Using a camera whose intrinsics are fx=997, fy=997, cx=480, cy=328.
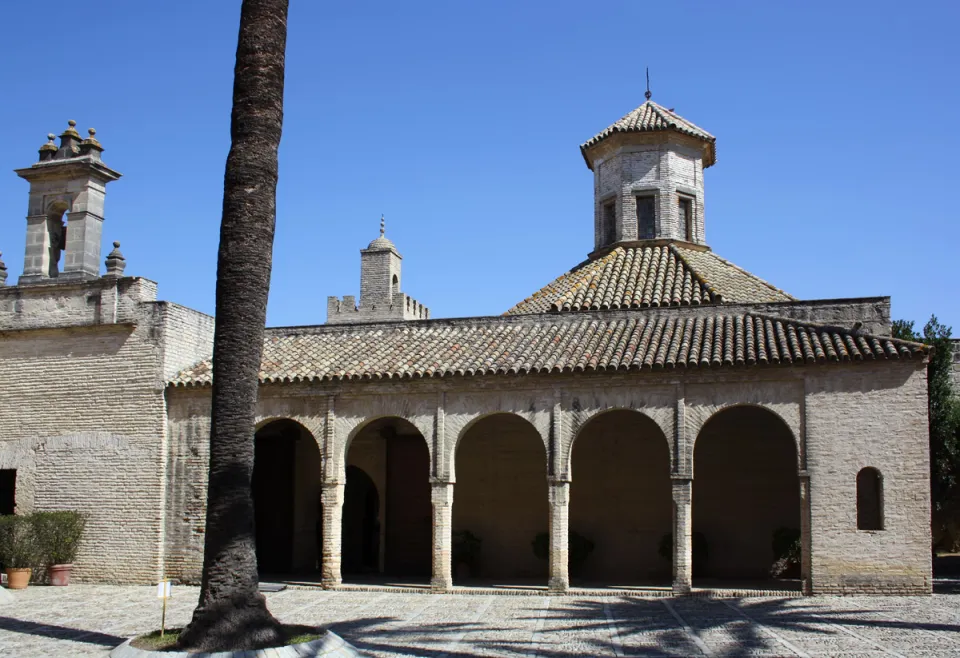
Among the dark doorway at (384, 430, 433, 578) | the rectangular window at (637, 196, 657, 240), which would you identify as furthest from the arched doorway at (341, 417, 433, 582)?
the rectangular window at (637, 196, 657, 240)

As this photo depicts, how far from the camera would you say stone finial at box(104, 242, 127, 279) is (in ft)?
65.5

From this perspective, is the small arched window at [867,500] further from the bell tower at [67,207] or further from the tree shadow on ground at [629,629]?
the bell tower at [67,207]

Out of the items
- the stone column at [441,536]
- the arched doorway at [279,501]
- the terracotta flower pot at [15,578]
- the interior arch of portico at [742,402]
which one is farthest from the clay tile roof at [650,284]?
the terracotta flower pot at [15,578]

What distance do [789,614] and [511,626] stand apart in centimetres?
400

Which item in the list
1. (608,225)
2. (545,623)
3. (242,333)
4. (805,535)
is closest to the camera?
(242,333)

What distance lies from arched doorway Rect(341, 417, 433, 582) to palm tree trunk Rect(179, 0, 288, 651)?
1017 cm

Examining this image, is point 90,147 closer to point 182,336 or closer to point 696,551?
point 182,336

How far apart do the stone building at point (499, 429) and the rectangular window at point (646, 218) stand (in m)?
1.70

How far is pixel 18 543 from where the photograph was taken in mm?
18312

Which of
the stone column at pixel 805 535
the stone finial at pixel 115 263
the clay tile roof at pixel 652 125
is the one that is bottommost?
the stone column at pixel 805 535

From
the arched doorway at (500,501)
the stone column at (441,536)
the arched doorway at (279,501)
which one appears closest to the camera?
the stone column at (441,536)

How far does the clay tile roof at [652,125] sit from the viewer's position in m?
24.2

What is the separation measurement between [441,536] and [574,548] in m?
3.24

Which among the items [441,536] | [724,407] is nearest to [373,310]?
[441,536]
